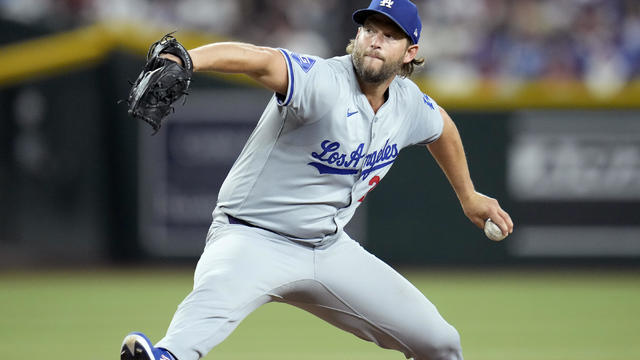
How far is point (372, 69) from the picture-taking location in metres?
4.40

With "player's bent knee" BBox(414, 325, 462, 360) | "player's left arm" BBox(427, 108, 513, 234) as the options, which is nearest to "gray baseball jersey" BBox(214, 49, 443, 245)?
"player's left arm" BBox(427, 108, 513, 234)

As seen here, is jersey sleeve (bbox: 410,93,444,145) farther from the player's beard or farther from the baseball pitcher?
the player's beard

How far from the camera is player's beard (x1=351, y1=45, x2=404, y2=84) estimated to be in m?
4.41

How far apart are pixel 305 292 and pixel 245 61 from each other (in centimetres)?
126

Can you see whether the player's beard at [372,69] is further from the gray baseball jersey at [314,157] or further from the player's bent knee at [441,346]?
the player's bent knee at [441,346]

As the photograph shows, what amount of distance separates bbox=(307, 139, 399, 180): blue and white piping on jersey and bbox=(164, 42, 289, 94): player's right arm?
437 millimetres

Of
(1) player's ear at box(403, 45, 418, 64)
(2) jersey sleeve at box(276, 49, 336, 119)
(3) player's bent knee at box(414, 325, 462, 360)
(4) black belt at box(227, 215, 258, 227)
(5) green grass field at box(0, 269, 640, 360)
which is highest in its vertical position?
(1) player's ear at box(403, 45, 418, 64)

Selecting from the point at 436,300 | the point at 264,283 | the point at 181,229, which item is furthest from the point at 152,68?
the point at 181,229

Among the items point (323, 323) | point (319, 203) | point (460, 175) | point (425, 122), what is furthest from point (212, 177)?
point (319, 203)

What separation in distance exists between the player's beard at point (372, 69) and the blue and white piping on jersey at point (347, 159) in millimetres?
310

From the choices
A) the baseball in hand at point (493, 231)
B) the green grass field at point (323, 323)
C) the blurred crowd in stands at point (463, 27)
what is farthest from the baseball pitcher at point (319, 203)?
the blurred crowd in stands at point (463, 27)

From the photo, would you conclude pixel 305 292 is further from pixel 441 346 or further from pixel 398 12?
pixel 398 12

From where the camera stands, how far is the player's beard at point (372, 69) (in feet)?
14.5

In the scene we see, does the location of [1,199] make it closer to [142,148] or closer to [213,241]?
[142,148]
